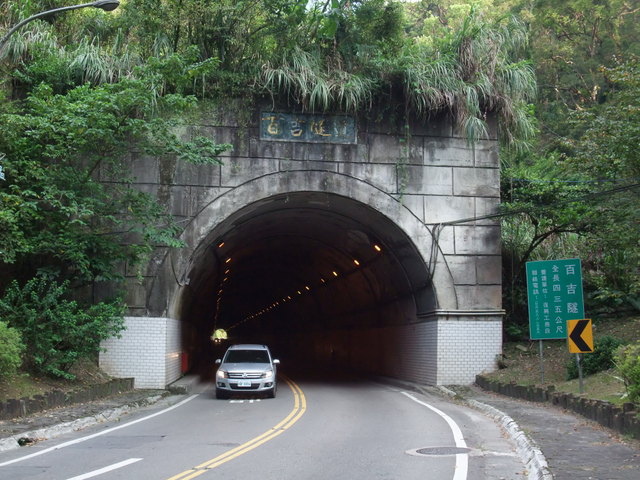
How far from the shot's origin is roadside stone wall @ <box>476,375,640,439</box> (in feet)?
33.8

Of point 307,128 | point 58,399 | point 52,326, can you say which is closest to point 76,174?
point 52,326

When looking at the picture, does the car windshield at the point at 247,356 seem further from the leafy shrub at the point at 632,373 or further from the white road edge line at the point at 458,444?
the leafy shrub at the point at 632,373

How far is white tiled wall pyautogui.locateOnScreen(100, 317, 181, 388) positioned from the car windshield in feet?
6.39

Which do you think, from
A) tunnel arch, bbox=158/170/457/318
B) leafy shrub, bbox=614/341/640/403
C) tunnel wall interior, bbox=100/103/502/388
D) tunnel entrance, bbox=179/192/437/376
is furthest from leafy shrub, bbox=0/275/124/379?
leafy shrub, bbox=614/341/640/403

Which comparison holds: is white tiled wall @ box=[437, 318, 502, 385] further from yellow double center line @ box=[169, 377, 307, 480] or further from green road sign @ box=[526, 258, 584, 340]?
yellow double center line @ box=[169, 377, 307, 480]

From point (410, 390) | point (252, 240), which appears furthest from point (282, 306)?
point (410, 390)

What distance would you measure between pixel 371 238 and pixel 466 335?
5468 mm

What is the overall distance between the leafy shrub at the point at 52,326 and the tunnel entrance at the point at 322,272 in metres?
4.53

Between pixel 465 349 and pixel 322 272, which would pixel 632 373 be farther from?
pixel 322 272

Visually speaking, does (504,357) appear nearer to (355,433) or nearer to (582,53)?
Answer: (355,433)

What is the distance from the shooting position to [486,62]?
71.3ft

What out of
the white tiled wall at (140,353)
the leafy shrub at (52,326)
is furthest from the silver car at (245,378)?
the leafy shrub at (52,326)

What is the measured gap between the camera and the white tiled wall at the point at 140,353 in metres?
19.3

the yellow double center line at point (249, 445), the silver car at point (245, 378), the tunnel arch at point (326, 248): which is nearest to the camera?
the yellow double center line at point (249, 445)
